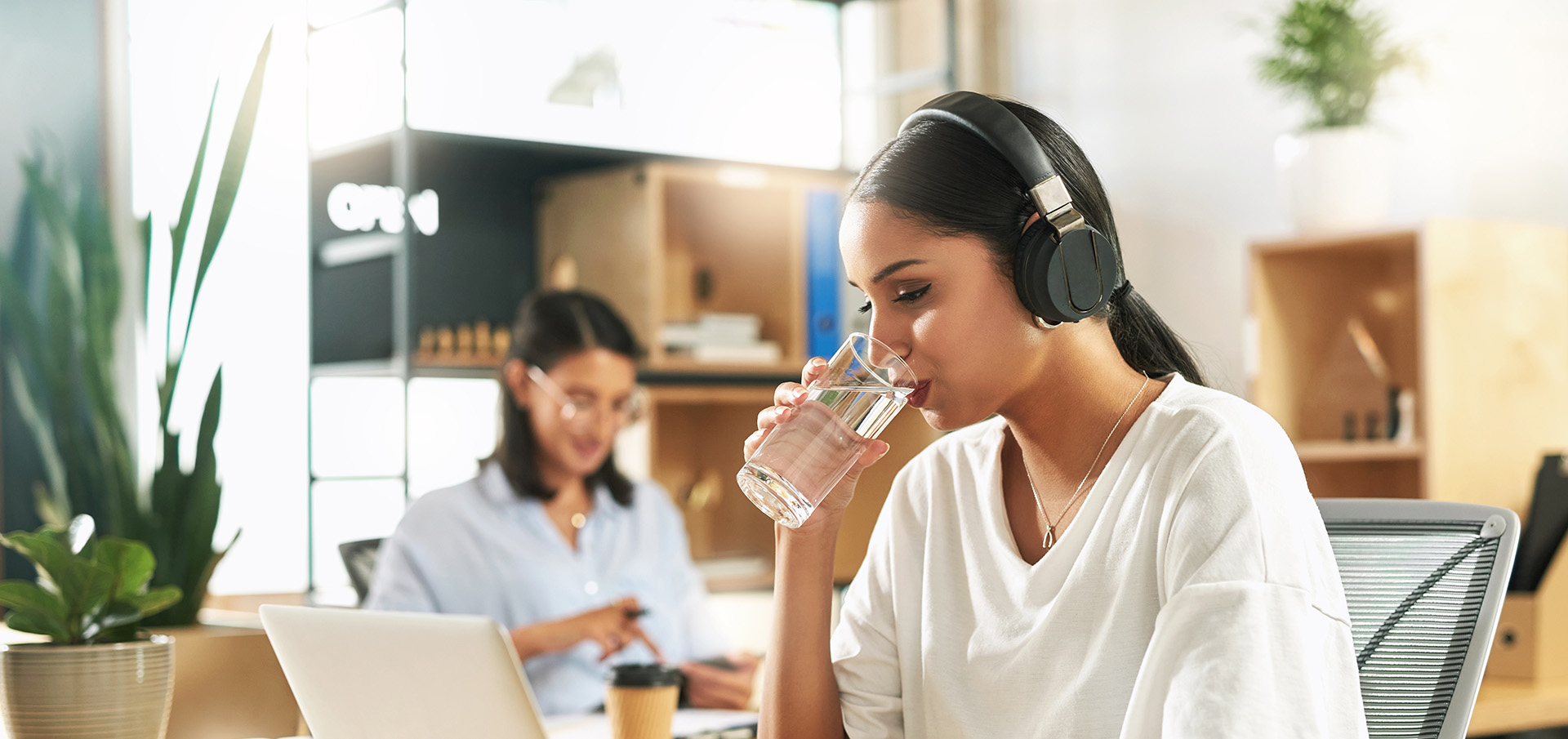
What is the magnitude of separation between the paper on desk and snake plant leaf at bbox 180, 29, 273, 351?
0.76m

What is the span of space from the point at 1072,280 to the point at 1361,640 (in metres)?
0.42

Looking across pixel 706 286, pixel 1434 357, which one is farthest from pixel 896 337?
pixel 706 286

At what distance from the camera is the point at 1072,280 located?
107 centimetres

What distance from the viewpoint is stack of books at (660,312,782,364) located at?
11.8ft

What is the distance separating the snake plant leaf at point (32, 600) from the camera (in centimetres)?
137

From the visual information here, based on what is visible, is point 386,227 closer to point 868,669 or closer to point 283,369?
point 283,369

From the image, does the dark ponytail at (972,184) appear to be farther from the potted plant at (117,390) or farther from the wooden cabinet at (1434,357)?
the wooden cabinet at (1434,357)

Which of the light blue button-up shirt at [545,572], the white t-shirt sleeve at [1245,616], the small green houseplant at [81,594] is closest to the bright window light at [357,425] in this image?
the light blue button-up shirt at [545,572]

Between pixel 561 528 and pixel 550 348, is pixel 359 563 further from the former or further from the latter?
pixel 550 348

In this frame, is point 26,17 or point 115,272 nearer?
point 115,272

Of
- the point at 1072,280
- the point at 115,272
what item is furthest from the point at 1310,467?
the point at 115,272

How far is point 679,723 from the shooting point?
1734 millimetres

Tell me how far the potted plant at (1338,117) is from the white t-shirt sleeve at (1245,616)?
204cm

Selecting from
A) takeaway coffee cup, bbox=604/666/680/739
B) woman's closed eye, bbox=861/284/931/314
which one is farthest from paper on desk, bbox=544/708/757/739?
woman's closed eye, bbox=861/284/931/314
